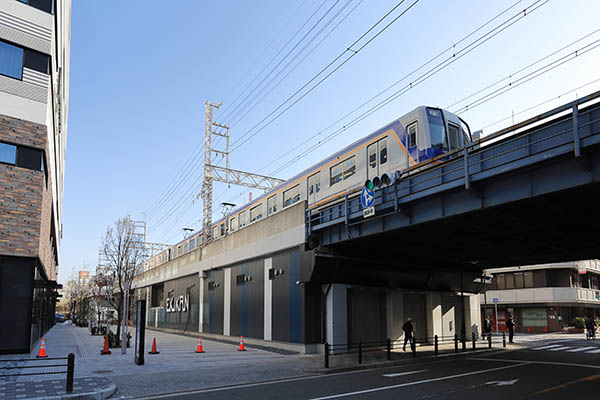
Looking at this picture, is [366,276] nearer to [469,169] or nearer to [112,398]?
[469,169]

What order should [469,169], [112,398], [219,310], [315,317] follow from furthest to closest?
1. [219,310]
2. [315,317]
3. [469,169]
4. [112,398]

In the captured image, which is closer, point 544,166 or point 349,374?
point 544,166

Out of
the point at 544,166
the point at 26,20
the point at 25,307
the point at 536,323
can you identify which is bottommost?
the point at 536,323

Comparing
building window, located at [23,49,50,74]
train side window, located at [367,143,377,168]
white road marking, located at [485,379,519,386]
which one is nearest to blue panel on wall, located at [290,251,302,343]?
train side window, located at [367,143,377,168]

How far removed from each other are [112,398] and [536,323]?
1674 inches

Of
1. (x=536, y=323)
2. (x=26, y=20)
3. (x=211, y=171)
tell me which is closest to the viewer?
(x=26, y=20)

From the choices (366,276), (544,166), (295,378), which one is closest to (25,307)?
(295,378)

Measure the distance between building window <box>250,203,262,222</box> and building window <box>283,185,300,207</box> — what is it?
3.97 metres

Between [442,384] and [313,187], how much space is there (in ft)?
42.9

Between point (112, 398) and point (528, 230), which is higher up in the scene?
point (528, 230)

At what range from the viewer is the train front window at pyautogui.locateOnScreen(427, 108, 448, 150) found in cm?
1759

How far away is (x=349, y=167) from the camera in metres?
21.3

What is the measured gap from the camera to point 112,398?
35.6ft

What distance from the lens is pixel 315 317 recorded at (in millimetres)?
22062
